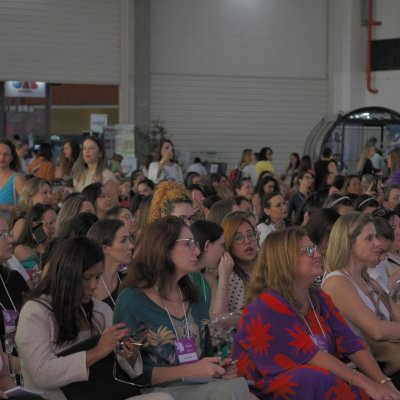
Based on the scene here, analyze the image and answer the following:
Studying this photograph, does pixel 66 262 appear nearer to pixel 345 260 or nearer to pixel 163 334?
pixel 163 334

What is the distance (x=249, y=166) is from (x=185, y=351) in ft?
46.6

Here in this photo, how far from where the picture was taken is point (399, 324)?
571 cm

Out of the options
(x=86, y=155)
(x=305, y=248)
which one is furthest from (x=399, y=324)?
(x=86, y=155)

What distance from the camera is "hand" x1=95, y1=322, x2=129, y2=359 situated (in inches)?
166

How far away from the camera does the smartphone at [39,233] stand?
725cm

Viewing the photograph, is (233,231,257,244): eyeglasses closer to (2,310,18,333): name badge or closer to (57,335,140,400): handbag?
(2,310,18,333): name badge

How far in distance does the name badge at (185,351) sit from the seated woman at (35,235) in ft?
7.77

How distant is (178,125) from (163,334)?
17387 millimetres

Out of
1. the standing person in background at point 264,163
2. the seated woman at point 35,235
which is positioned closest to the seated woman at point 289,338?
the seated woman at point 35,235

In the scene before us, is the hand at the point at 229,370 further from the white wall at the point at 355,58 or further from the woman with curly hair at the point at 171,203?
the white wall at the point at 355,58

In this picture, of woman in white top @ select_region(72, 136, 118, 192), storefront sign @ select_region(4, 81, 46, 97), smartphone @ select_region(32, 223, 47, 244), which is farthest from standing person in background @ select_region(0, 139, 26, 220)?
storefront sign @ select_region(4, 81, 46, 97)

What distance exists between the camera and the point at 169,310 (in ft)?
15.7

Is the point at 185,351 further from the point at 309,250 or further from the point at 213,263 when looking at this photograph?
the point at 213,263

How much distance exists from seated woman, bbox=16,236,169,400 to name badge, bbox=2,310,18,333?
635mm
